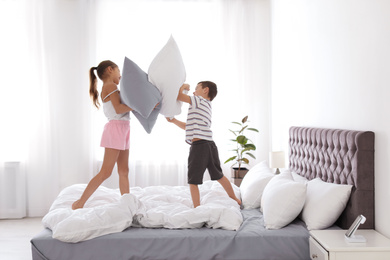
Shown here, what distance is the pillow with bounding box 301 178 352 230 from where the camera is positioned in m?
2.55

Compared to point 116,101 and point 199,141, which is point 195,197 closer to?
point 199,141

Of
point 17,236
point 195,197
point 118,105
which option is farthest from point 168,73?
point 17,236

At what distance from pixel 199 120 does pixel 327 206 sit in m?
1.19

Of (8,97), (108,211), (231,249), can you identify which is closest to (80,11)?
(8,97)

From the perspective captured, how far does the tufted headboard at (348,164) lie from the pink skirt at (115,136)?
58.6 inches

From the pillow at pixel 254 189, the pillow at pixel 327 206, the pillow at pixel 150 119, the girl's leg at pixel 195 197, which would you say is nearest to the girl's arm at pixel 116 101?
the pillow at pixel 150 119

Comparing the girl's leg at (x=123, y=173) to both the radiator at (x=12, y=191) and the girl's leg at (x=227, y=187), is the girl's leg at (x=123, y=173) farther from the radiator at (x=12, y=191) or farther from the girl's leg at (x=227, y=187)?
the radiator at (x=12, y=191)

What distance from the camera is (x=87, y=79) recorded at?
5.11m

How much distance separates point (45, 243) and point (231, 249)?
1.13 metres

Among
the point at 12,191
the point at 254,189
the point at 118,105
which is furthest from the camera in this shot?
the point at 12,191

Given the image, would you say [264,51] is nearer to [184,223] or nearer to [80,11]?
[80,11]

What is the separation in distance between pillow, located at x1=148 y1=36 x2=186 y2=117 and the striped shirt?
41 cm

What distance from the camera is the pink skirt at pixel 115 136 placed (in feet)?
10.5

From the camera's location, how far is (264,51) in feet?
17.4
